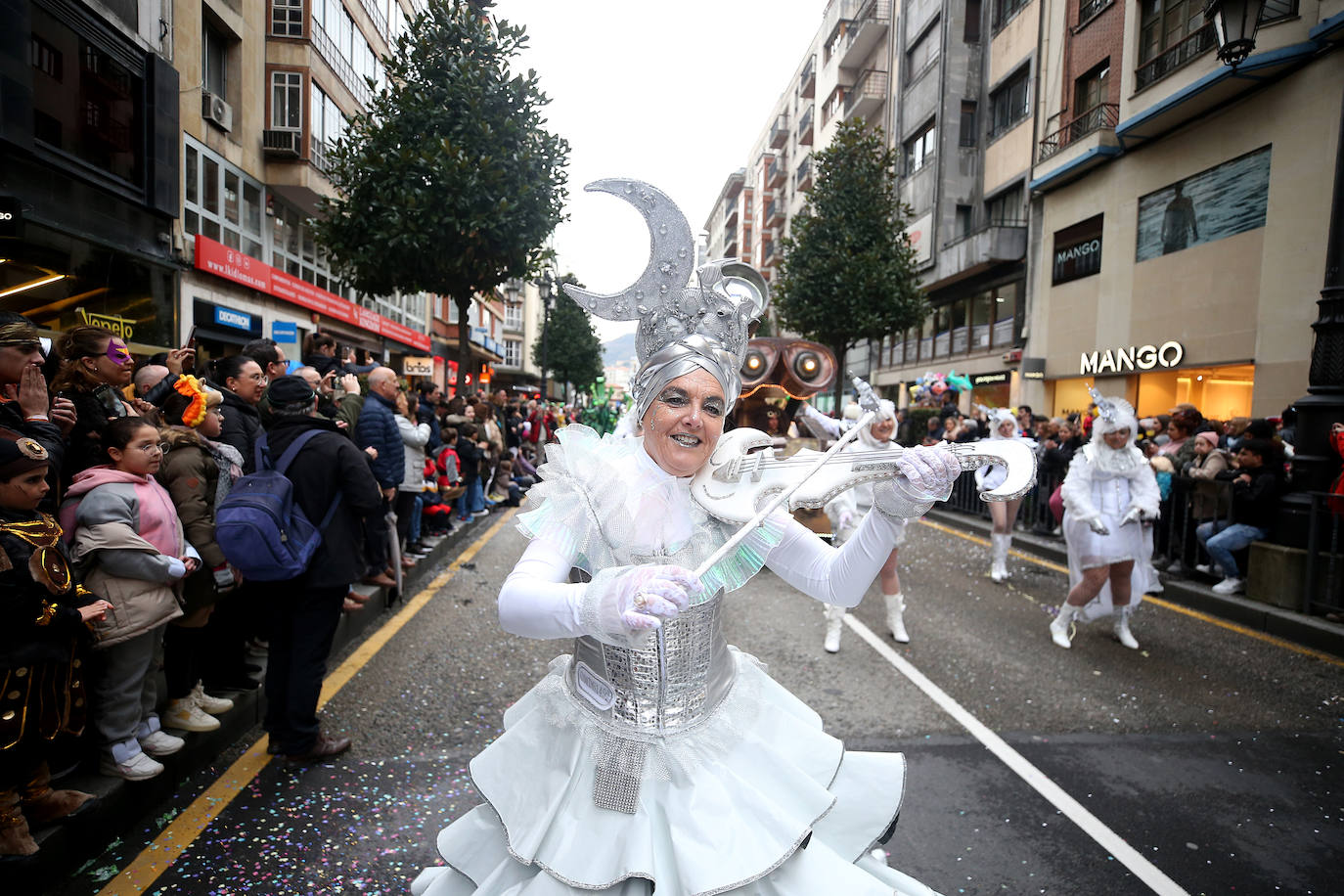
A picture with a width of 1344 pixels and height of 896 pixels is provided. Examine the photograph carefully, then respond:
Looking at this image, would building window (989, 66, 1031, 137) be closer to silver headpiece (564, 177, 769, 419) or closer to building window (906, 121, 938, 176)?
building window (906, 121, 938, 176)

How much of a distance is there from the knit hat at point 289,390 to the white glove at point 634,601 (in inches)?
119

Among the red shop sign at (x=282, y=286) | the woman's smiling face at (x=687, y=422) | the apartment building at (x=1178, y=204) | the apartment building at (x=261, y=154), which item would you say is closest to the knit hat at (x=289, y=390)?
the woman's smiling face at (x=687, y=422)

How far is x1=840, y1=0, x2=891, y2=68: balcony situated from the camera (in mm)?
32250

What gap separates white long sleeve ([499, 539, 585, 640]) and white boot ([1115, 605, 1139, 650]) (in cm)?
588

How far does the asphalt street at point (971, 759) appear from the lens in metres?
2.94

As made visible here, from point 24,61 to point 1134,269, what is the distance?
20115mm

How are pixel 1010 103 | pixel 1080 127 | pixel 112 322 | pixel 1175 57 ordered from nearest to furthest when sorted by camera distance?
pixel 112 322 < pixel 1175 57 < pixel 1080 127 < pixel 1010 103

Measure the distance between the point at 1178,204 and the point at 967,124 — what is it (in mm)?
12083

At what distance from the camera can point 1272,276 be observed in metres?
12.8

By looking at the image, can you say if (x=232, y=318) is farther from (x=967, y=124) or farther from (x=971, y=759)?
(x=967, y=124)

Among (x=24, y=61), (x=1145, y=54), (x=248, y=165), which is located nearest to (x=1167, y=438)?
(x=1145, y=54)

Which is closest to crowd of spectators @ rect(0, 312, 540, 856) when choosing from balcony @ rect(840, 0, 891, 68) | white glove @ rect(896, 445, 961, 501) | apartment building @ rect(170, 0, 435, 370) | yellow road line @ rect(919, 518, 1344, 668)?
white glove @ rect(896, 445, 961, 501)

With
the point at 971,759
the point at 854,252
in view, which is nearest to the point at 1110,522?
the point at 971,759

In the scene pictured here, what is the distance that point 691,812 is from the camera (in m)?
1.73
